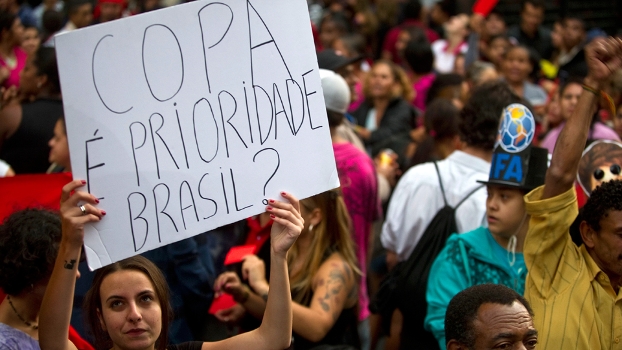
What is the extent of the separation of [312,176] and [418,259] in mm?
1407

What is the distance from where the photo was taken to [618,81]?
5969 millimetres

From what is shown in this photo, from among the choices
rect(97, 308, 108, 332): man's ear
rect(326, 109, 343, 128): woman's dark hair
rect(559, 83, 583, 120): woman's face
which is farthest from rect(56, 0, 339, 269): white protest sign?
rect(559, 83, 583, 120): woman's face

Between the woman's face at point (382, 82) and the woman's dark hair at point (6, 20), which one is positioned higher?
the woman's dark hair at point (6, 20)

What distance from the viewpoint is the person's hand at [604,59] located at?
300 centimetres

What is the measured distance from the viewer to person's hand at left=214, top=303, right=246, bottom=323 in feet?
12.5

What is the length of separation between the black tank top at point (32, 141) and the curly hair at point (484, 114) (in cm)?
279

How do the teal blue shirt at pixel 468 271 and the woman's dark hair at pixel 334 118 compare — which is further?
the woman's dark hair at pixel 334 118

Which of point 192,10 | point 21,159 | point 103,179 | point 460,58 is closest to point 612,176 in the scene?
point 192,10

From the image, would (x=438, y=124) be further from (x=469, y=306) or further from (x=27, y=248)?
(x=27, y=248)

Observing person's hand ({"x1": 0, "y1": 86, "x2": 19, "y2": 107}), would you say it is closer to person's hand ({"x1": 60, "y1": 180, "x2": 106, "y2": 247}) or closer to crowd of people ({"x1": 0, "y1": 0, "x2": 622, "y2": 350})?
crowd of people ({"x1": 0, "y1": 0, "x2": 622, "y2": 350})

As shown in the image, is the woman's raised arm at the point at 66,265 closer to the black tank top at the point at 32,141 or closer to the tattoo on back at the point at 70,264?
the tattoo on back at the point at 70,264

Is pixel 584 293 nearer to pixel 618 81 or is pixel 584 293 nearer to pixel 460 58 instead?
pixel 618 81

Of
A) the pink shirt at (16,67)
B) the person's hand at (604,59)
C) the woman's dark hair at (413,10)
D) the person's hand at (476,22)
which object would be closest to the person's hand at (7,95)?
the pink shirt at (16,67)

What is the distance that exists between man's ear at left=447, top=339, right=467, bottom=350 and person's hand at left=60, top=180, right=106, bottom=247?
4.27 feet
